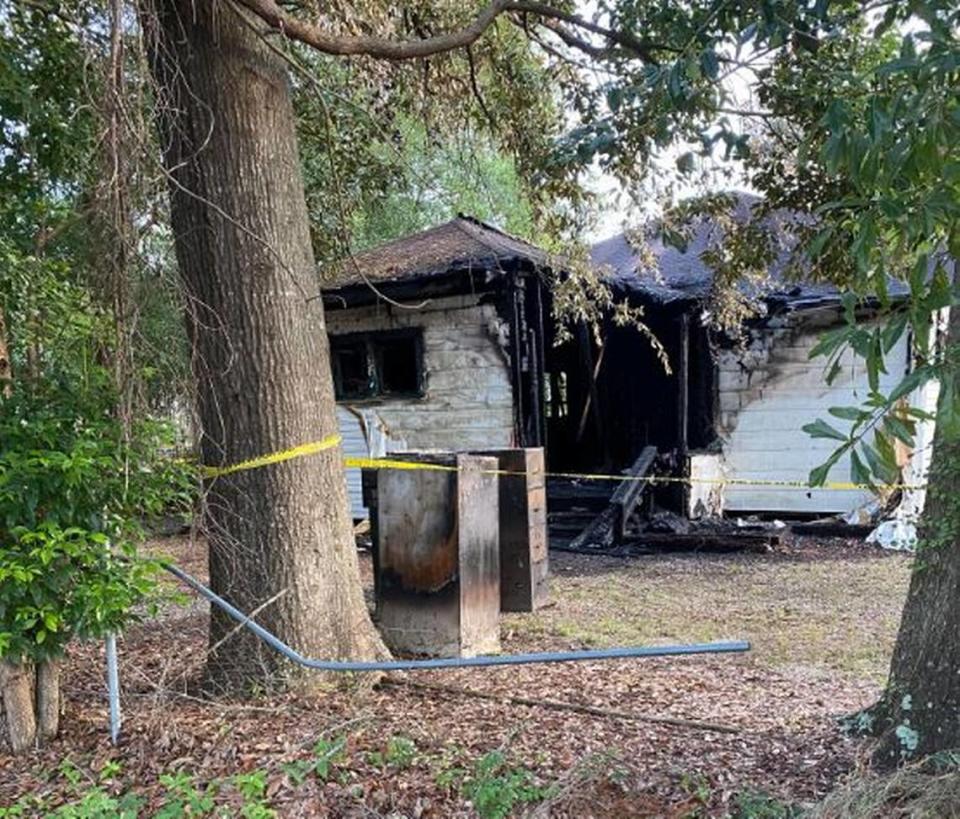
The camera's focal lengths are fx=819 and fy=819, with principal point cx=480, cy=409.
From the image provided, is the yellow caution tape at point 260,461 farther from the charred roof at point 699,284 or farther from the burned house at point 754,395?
the burned house at point 754,395

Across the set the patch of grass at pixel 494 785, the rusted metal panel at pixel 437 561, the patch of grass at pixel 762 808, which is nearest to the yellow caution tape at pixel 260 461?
the rusted metal panel at pixel 437 561

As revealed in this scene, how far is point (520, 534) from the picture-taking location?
6723mm

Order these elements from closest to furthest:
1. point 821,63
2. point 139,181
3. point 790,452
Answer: point 139,181
point 821,63
point 790,452

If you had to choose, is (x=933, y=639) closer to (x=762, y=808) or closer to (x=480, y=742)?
(x=762, y=808)

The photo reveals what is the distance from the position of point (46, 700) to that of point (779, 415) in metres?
9.29

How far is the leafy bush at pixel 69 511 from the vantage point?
3199 millimetres

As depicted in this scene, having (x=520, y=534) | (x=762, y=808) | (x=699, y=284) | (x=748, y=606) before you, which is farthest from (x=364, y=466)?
(x=699, y=284)

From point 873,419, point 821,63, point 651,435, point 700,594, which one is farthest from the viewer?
point 651,435

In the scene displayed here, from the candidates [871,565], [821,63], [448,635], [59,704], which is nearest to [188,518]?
[59,704]

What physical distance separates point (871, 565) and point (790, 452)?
2458 millimetres

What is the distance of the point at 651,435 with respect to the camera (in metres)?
12.3

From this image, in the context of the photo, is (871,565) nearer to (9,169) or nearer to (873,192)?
(873,192)

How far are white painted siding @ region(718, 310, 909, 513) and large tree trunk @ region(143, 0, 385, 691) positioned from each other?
312 inches

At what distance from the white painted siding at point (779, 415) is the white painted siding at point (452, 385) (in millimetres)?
3085
